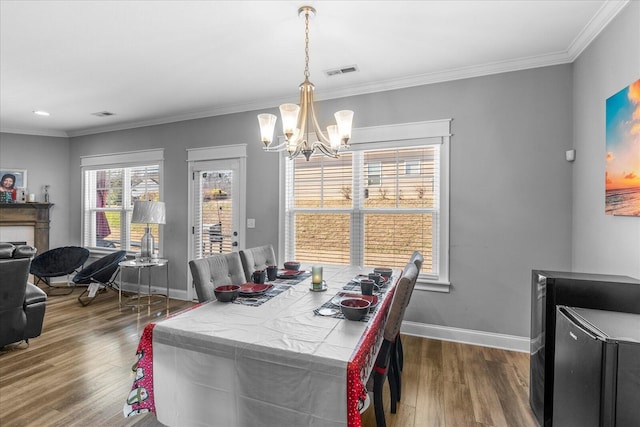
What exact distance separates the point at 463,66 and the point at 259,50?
6.50 ft

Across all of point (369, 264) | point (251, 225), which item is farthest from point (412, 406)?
point (251, 225)

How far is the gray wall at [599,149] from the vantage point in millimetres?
2068

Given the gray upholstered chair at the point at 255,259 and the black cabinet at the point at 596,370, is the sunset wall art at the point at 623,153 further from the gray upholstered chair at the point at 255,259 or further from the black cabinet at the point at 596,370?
the gray upholstered chair at the point at 255,259

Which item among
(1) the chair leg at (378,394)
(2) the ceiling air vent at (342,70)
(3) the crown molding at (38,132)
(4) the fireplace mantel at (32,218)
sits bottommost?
(1) the chair leg at (378,394)

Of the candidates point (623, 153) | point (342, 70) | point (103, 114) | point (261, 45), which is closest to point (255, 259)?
point (261, 45)

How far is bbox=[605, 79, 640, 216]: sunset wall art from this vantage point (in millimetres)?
1977

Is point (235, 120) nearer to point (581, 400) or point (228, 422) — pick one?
point (228, 422)

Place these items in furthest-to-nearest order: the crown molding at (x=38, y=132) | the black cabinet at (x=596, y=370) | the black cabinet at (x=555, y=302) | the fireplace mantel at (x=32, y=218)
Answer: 1. the crown molding at (x=38, y=132)
2. the fireplace mantel at (x=32, y=218)
3. the black cabinet at (x=555, y=302)
4. the black cabinet at (x=596, y=370)

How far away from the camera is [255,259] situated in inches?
119

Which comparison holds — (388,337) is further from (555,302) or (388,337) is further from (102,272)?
(102,272)

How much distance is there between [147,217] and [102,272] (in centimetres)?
109

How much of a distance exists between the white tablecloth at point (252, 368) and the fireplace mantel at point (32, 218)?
5700mm

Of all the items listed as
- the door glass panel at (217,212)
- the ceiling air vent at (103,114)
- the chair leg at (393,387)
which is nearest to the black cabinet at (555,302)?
the chair leg at (393,387)

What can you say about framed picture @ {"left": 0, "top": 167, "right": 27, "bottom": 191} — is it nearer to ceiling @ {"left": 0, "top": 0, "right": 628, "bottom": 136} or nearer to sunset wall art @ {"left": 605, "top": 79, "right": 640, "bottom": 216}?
ceiling @ {"left": 0, "top": 0, "right": 628, "bottom": 136}
